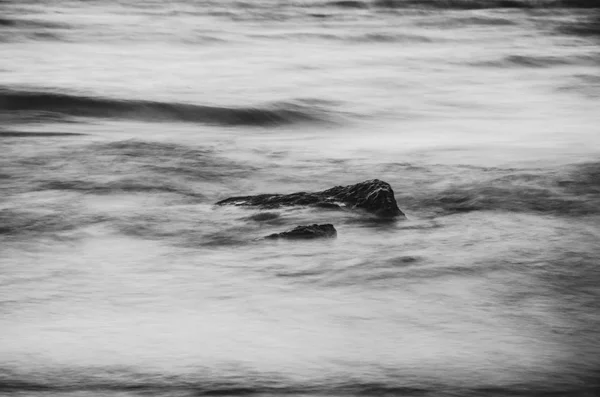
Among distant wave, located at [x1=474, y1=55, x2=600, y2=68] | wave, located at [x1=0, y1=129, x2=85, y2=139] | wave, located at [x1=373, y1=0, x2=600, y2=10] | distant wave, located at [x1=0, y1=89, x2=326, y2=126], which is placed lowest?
wave, located at [x1=0, y1=129, x2=85, y2=139]

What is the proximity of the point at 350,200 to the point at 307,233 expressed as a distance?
54cm

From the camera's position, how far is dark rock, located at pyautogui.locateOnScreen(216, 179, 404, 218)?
463 centimetres

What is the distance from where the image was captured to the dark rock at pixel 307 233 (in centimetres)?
421

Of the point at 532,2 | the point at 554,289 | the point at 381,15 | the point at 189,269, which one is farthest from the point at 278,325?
the point at 532,2

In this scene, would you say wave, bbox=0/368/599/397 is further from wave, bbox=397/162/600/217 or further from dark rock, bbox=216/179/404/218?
wave, bbox=397/162/600/217

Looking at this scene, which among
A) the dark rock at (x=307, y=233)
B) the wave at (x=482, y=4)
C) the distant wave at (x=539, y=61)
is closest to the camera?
the dark rock at (x=307, y=233)

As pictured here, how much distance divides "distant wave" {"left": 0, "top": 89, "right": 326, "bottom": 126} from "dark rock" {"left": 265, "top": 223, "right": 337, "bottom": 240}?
3.36 meters

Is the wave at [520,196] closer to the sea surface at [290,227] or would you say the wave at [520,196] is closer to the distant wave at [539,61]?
the sea surface at [290,227]

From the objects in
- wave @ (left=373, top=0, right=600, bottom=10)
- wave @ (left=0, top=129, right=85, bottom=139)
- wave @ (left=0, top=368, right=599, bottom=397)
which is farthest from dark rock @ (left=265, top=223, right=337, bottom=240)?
wave @ (left=373, top=0, right=600, bottom=10)

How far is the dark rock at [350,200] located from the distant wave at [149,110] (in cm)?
284

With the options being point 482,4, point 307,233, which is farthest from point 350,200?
point 482,4

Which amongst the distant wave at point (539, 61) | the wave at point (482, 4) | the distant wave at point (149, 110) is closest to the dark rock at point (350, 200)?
the distant wave at point (149, 110)

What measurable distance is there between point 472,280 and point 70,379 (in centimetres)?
165

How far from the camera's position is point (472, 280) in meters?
3.84
